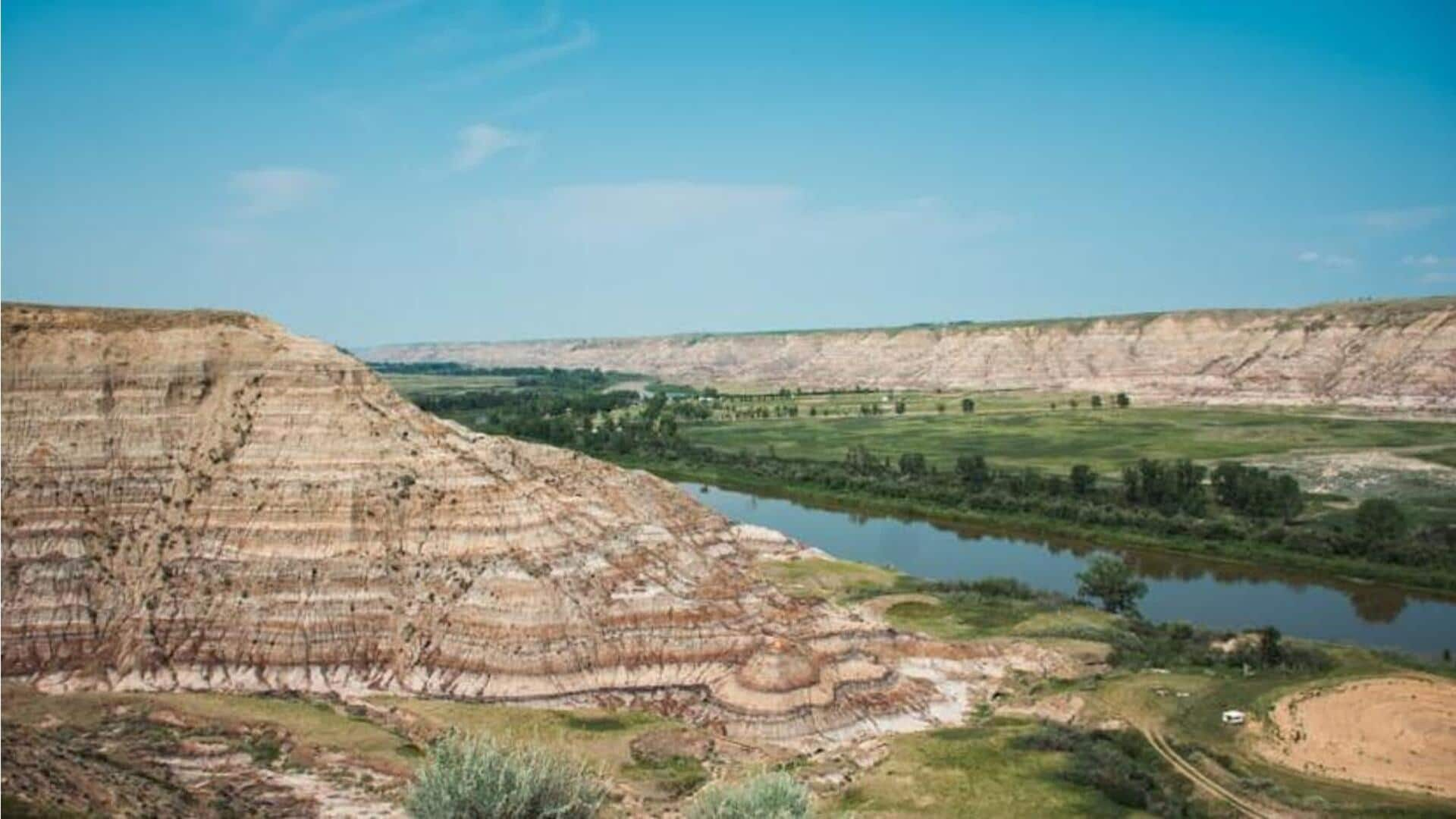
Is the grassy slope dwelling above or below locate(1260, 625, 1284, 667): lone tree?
below

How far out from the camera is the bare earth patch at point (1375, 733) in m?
35.1

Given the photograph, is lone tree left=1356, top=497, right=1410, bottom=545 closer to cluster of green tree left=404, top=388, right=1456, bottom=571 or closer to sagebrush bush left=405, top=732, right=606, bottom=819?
cluster of green tree left=404, top=388, right=1456, bottom=571

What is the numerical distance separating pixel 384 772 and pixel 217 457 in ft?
62.6

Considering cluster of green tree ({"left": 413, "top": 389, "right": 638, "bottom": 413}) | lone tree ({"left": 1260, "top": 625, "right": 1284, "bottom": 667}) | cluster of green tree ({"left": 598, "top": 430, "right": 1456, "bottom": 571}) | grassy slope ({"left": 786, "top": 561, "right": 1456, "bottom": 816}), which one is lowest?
grassy slope ({"left": 786, "top": 561, "right": 1456, "bottom": 816})

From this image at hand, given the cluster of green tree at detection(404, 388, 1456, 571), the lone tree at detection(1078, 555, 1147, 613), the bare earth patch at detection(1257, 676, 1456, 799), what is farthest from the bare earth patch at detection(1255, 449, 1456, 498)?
the bare earth patch at detection(1257, 676, 1456, 799)

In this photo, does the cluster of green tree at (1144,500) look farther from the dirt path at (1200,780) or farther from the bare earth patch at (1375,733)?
the dirt path at (1200,780)

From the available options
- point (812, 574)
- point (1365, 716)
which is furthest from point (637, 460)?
point (1365, 716)

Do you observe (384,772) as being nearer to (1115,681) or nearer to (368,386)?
(368,386)

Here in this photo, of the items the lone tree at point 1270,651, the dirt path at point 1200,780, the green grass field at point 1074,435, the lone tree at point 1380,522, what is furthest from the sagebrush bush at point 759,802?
the green grass field at point 1074,435

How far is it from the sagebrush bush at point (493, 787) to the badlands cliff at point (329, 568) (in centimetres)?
1451

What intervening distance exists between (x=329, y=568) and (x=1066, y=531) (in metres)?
57.1

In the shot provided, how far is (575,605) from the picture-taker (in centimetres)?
4181

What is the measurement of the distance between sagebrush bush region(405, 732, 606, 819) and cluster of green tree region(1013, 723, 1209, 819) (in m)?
18.2

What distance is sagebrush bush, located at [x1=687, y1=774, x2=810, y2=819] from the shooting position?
22797 millimetres
